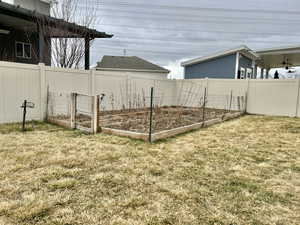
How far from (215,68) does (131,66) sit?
8956 millimetres

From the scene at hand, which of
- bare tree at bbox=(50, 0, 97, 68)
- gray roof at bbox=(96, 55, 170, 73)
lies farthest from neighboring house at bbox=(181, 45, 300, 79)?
bare tree at bbox=(50, 0, 97, 68)

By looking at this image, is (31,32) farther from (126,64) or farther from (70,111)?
(126,64)

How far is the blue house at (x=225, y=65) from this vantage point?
13.4m

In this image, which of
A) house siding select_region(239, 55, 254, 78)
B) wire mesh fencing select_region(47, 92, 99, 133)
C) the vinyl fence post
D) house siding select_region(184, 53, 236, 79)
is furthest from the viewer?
house siding select_region(239, 55, 254, 78)

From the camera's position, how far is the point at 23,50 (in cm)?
1062

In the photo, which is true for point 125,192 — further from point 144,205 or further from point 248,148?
point 248,148

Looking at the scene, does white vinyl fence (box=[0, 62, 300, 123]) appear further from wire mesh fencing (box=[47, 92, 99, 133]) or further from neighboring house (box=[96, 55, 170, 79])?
neighboring house (box=[96, 55, 170, 79])

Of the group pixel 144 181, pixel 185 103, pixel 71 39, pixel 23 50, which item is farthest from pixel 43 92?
pixel 185 103

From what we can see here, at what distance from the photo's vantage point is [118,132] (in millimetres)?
5316

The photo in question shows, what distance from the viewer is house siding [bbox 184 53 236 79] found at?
13.6m

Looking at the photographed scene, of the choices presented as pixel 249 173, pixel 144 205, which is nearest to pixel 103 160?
pixel 144 205

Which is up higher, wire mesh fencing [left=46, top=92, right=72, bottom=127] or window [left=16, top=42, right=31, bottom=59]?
window [left=16, top=42, right=31, bottom=59]

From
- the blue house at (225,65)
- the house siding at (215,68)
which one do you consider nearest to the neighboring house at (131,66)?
the house siding at (215,68)

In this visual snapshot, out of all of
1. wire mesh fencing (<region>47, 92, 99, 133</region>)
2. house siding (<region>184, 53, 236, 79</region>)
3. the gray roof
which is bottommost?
wire mesh fencing (<region>47, 92, 99, 133</region>)
